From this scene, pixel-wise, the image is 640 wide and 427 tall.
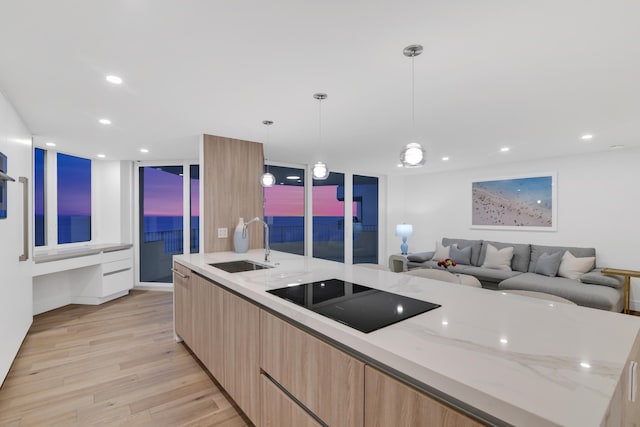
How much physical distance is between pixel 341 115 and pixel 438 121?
3.38ft

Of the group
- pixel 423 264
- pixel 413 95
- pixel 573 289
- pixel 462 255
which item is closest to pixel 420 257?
pixel 423 264

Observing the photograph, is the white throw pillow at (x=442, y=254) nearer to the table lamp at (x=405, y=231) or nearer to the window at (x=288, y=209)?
the table lamp at (x=405, y=231)

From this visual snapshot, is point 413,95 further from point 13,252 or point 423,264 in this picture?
point 423,264

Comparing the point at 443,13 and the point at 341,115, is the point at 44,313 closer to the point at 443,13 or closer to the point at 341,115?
the point at 341,115

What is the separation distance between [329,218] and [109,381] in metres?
4.65

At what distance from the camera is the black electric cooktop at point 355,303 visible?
1238 mm

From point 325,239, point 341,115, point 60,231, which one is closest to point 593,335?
point 341,115

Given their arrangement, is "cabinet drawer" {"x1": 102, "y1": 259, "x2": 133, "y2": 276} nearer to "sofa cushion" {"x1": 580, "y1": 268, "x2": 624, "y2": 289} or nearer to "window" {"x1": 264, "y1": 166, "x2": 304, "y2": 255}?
"window" {"x1": 264, "y1": 166, "x2": 304, "y2": 255}

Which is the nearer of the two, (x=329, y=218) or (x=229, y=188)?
(x=229, y=188)

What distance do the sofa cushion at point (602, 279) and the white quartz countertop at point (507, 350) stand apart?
3440 millimetres

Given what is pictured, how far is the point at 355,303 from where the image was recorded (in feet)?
4.82

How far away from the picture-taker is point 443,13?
4.73 ft

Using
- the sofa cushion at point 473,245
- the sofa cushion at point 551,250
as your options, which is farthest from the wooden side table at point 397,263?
the sofa cushion at point 551,250

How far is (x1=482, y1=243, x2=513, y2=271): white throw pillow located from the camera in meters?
5.05
